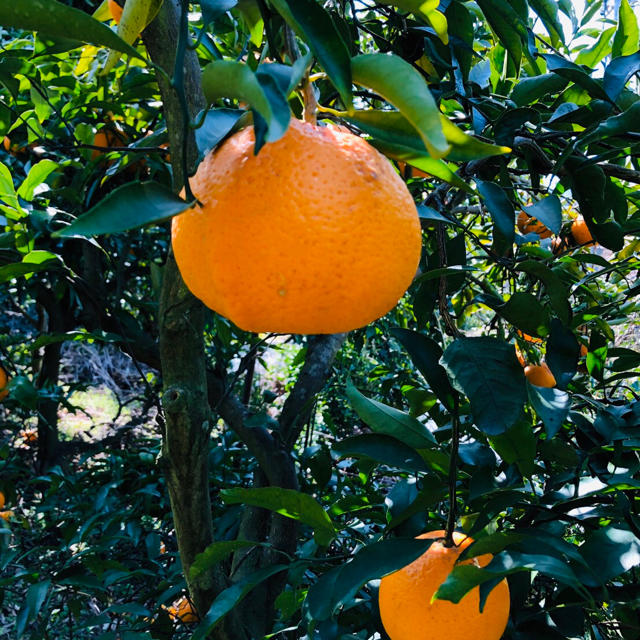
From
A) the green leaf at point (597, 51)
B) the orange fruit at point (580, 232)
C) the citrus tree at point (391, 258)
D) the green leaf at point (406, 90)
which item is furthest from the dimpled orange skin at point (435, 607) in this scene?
the orange fruit at point (580, 232)

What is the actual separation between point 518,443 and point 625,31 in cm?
52

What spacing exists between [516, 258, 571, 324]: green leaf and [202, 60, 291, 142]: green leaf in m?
0.32

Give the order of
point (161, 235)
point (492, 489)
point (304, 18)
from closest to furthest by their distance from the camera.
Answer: point (304, 18) → point (492, 489) → point (161, 235)

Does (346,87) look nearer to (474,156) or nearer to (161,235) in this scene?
(474,156)

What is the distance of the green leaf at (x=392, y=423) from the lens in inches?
23.0

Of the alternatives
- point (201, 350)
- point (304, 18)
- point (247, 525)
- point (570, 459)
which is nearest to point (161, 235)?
point (247, 525)

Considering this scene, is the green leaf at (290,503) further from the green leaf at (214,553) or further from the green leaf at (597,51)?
the green leaf at (597,51)

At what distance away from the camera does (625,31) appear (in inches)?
28.8

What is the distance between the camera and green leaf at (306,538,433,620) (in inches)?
18.8

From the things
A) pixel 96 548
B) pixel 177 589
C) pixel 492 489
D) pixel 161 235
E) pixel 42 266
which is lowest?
pixel 492 489

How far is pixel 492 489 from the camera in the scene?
0.57 metres

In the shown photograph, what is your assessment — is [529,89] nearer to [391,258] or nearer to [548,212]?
[548,212]

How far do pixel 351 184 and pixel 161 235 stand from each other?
1746 millimetres

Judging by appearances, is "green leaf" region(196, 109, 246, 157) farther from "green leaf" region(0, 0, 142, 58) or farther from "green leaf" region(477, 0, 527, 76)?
"green leaf" region(477, 0, 527, 76)
